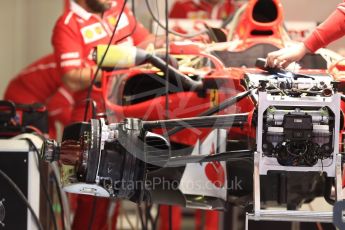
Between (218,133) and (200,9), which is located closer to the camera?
(218,133)

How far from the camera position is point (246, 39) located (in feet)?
8.71

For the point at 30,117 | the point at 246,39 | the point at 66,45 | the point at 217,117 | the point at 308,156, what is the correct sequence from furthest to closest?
the point at 66,45 → the point at 30,117 → the point at 246,39 → the point at 217,117 → the point at 308,156

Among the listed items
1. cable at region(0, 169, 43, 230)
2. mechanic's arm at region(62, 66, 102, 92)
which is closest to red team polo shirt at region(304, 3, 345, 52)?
cable at region(0, 169, 43, 230)

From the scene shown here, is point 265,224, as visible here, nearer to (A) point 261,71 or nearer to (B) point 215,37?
(A) point 261,71

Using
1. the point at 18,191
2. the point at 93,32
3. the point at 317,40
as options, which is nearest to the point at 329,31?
the point at 317,40

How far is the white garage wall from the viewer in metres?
3.76

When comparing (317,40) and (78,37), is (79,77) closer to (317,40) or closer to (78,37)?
(78,37)

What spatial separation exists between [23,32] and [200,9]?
1.03m

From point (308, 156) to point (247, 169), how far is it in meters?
0.46

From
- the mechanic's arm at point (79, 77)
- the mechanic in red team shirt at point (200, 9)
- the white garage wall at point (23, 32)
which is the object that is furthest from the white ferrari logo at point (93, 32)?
the mechanic in red team shirt at point (200, 9)

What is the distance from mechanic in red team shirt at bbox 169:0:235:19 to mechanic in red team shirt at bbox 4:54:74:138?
0.71 meters

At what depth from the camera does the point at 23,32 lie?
4.23 metres

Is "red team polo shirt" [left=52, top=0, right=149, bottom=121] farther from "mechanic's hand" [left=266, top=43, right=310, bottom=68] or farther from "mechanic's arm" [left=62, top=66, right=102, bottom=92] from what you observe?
"mechanic's hand" [left=266, top=43, right=310, bottom=68]

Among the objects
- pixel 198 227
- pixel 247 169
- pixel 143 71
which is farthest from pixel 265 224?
pixel 198 227
